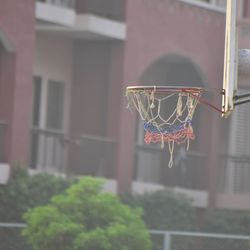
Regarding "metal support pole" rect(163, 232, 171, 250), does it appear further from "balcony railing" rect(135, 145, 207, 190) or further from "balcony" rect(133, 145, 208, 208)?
"balcony railing" rect(135, 145, 207, 190)

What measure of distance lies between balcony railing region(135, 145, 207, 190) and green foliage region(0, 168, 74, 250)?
14.3 feet

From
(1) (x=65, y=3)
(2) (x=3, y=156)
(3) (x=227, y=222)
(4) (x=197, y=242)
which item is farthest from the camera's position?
(3) (x=227, y=222)

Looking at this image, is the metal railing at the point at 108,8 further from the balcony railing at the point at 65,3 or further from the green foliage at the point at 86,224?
the green foliage at the point at 86,224

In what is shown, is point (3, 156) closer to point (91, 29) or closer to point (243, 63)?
point (91, 29)

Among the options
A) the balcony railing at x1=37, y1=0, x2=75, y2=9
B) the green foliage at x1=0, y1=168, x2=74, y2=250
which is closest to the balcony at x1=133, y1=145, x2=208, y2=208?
the balcony railing at x1=37, y1=0, x2=75, y2=9

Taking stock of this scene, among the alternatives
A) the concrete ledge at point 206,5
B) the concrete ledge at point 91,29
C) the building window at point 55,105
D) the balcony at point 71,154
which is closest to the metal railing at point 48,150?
the balcony at point 71,154

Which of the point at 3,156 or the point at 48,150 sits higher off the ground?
the point at 48,150

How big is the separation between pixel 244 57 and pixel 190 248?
5.60m

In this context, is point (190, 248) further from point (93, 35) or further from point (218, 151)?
point (218, 151)

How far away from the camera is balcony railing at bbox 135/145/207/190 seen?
29.1 m

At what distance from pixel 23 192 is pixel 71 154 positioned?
10.2 ft

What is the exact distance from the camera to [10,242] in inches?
714

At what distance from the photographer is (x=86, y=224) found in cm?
1969

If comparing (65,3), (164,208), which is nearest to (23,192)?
(164,208)
